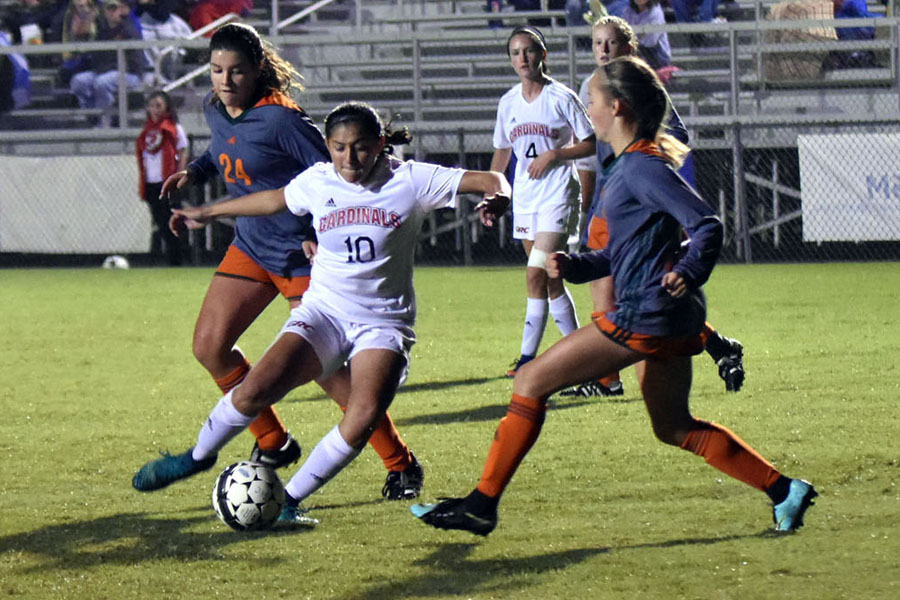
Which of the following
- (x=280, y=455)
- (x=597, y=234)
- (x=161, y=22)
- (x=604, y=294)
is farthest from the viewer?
(x=161, y=22)

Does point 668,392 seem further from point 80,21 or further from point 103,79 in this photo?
point 80,21

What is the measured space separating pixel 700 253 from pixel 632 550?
42.4 inches

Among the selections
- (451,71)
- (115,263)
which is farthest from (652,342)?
(451,71)

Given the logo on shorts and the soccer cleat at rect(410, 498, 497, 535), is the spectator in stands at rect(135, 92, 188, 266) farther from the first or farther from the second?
the soccer cleat at rect(410, 498, 497, 535)

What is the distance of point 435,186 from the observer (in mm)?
5512

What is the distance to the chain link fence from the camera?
1739cm

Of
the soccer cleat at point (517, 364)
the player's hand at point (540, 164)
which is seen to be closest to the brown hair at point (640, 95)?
the player's hand at point (540, 164)

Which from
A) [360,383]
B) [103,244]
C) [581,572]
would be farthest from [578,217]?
[103,244]

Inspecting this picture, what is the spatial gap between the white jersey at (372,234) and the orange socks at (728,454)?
4.01 ft

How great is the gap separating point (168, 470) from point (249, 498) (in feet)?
1.96

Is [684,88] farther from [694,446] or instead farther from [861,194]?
[694,446]

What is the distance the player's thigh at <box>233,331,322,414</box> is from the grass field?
510 mm

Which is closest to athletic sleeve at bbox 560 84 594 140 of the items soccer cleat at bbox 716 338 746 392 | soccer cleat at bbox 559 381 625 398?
soccer cleat at bbox 559 381 625 398

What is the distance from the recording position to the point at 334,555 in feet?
16.4
